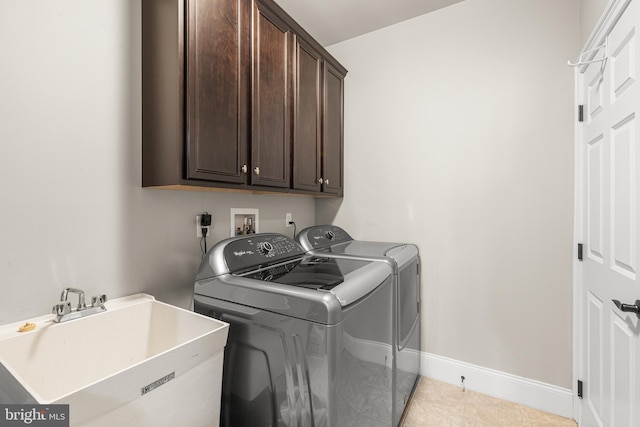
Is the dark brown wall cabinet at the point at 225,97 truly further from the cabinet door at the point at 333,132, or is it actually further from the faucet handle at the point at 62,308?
the faucet handle at the point at 62,308

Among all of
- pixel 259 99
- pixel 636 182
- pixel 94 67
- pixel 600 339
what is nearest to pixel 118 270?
pixel 94 67

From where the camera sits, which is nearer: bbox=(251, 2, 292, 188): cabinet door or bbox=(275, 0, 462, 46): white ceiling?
bbox=(251, 2, 292, 188): cabinet door

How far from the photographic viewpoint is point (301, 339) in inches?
37.6

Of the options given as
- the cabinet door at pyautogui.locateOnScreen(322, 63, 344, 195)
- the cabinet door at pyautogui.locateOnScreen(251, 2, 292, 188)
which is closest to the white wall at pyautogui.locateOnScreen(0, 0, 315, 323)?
the cabinet door at pyautogui.locateOnScreen(251, 2, 292, 188)

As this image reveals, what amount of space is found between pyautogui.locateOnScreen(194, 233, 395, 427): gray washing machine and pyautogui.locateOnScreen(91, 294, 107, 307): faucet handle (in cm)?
34

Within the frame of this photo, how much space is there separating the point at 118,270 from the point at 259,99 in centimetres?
105

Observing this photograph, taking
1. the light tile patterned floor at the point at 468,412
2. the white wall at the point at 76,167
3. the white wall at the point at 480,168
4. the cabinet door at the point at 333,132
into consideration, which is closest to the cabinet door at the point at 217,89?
the white wall at the point at 76,167

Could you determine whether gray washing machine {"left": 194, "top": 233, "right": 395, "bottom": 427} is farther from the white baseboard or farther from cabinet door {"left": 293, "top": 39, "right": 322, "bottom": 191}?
the white baseboard

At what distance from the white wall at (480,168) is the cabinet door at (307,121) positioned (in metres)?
0.50

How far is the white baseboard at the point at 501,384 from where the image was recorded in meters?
1.73

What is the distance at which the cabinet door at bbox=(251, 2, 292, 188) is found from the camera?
1473mm

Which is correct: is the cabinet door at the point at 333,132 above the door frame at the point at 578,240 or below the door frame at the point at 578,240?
above

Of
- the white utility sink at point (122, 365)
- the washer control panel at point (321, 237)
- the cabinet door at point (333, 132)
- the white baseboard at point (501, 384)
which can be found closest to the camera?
the white utility sink at point (122, 365)

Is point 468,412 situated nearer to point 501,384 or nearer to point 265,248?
point 501,384
